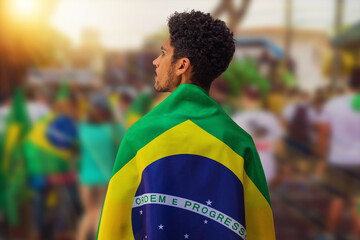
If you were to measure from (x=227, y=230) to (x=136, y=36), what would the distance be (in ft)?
12.1

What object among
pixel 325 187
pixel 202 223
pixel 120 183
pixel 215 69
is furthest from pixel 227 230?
pixel 325 187

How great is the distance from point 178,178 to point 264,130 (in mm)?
3340

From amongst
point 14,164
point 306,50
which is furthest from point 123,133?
point 306,50

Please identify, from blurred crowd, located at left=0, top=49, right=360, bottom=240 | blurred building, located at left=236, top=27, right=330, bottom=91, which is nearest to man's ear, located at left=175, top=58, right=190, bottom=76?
blurred crowd, located at left=0, top=49, right=360, bottom=240

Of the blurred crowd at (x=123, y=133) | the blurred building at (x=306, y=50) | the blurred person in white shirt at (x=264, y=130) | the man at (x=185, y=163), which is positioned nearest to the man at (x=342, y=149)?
the blurred crowd at (x=123, y=133)

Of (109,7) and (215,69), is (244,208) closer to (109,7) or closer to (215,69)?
(215,69)

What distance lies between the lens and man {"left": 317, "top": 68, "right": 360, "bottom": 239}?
14.7 ft

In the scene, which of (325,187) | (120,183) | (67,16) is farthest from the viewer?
(67,16)

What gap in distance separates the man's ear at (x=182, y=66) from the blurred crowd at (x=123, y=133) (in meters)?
3.06

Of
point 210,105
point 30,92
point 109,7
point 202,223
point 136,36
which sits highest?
point 109,7

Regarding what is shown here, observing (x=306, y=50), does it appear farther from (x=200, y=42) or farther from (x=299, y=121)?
(x=200, y=42)

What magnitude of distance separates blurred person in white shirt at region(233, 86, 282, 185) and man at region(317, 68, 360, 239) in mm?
417

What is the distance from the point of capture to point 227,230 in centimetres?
134

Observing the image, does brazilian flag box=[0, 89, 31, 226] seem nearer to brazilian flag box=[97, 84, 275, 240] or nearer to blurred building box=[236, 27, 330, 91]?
blurred building box=[236, 27, 330, 91]
